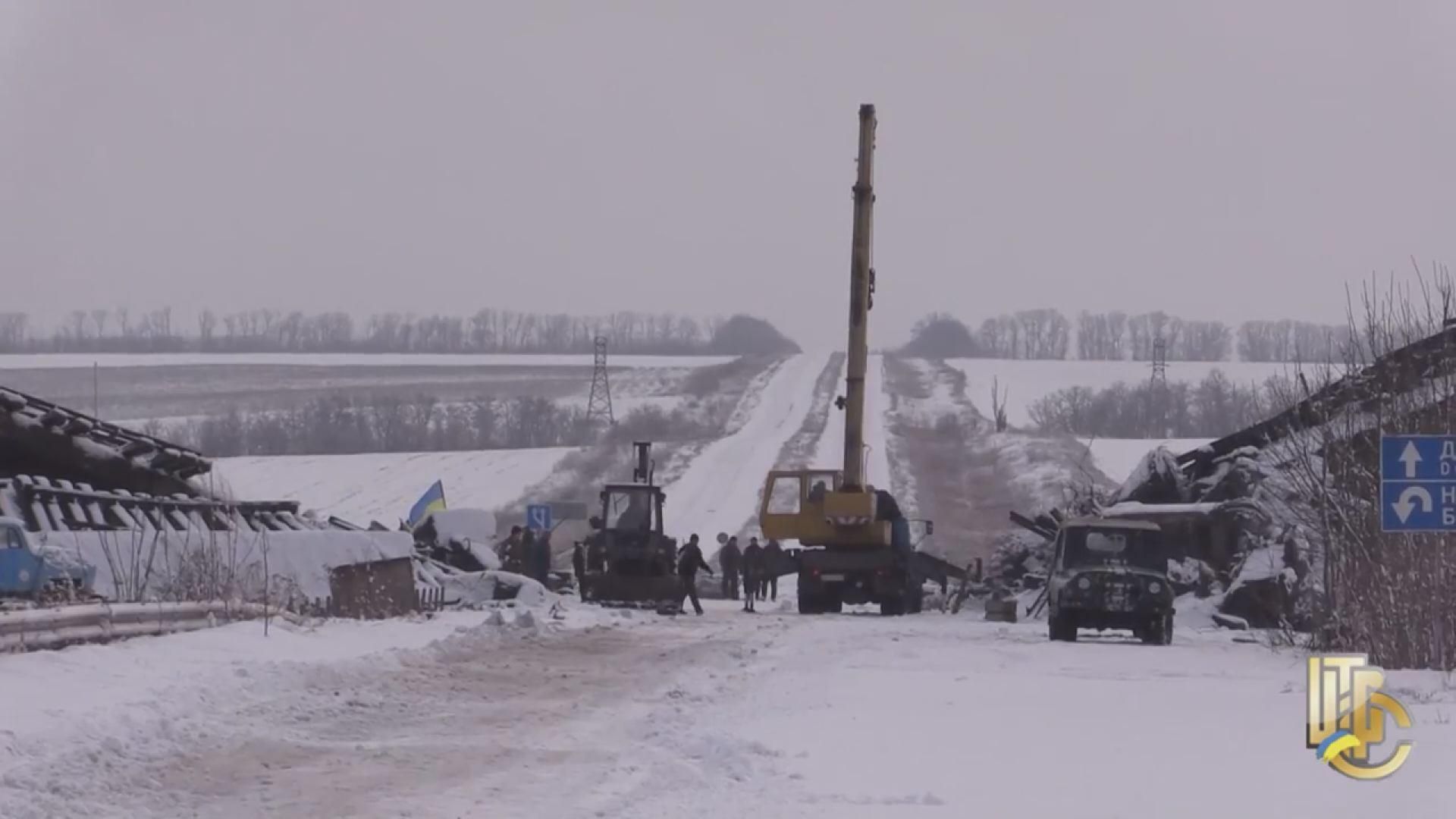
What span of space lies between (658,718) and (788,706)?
147 centimetres

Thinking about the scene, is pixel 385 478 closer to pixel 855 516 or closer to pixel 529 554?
pixel 529 554

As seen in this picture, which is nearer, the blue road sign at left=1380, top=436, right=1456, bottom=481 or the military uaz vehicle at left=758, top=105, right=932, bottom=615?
the blue road sign at left=1380, top=436, right=1456, bottom=481

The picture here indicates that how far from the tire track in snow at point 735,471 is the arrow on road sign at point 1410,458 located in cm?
4680

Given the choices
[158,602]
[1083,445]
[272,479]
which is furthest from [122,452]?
[1083,445]

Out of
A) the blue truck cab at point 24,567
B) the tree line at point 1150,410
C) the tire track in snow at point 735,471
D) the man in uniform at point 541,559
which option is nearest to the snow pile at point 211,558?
the blue truck cab at point 24,567

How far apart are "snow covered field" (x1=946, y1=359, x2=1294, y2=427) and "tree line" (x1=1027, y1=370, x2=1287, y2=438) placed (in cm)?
193

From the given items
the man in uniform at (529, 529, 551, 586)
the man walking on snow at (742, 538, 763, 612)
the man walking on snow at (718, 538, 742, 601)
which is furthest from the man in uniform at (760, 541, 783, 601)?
the man in uniform at (529, 529, 551, 586)

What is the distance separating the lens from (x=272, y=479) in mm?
83438

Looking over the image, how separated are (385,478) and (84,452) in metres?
49.8

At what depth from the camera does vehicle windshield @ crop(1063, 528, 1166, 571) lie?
29234 millimetres

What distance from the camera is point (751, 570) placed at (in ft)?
130

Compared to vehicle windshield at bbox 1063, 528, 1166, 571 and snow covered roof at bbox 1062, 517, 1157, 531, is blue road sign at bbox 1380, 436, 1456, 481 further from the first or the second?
snow covered roof at bbox 1062, 517, 1157, 531

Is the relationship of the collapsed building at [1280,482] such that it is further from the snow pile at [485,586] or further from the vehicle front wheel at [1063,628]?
the snow pile at [485,586]

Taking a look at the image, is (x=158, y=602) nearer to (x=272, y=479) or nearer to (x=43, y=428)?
(x=43, y=428)
